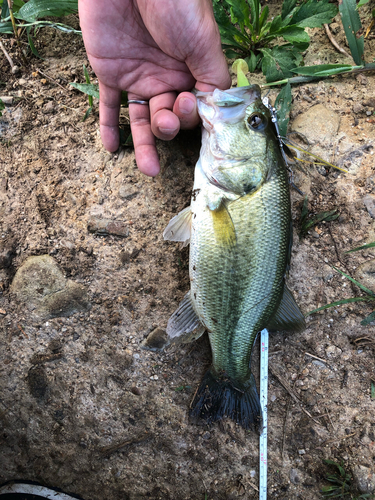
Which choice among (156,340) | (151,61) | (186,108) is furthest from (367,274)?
(151,61)

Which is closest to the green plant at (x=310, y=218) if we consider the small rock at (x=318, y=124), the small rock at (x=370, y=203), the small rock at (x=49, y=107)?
the small rock at (x=370, y=203)

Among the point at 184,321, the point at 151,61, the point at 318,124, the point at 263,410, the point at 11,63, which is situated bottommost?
the point at 263,410

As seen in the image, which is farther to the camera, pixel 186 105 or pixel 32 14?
pixel 32 14

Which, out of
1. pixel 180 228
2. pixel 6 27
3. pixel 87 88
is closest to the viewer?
pixel 180 228

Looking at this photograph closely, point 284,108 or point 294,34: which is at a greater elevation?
point 294,34

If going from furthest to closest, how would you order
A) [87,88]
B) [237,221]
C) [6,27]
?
[6,27] < [87,88] < [237,221]

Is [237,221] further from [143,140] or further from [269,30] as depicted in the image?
[269,30]
